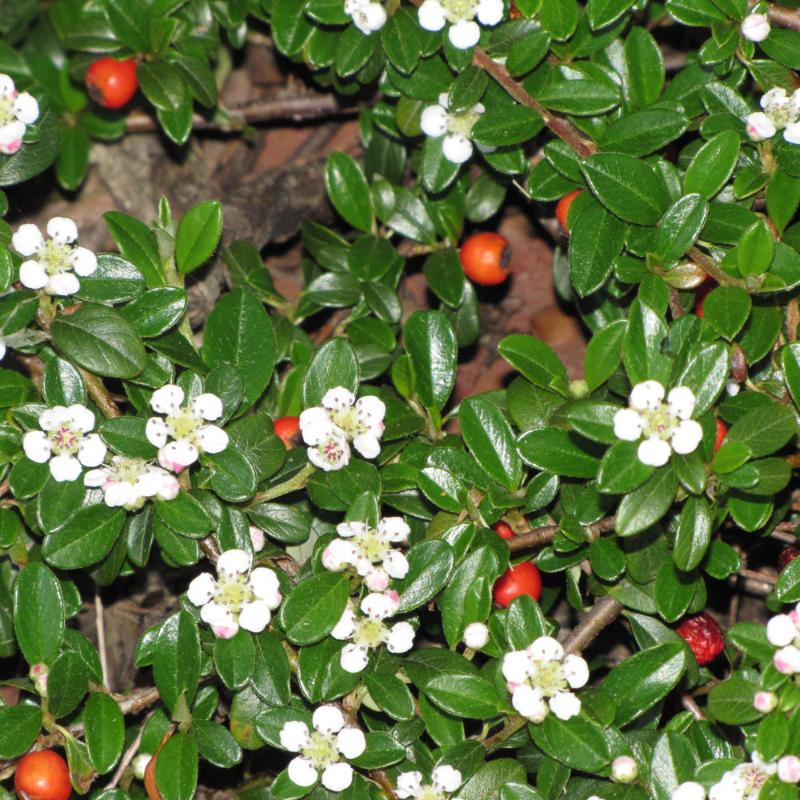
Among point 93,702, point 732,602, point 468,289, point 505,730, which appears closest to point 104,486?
point 93,702

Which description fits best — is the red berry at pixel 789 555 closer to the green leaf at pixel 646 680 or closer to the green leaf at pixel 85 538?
the green leaf at pixel 646 680

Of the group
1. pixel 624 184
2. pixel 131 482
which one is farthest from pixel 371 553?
pixel 624 184

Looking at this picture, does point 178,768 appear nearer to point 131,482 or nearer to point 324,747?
point 324,747

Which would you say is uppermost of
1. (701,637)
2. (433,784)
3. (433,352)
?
(433,352)

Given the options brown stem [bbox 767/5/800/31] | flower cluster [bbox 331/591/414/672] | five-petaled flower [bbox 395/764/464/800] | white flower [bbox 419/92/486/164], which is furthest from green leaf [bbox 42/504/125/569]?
brown stem [bbox 767/5/800/31]

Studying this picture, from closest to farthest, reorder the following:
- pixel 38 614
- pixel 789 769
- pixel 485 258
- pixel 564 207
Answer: pixel 789 769 < pixel 38 614 < pixel 564 207 < pixel 485 258

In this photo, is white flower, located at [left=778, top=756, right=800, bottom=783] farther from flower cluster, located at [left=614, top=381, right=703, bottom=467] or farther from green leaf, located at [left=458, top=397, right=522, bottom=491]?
green leaf, located at [left=458, top=397, right=522, bottom=491]

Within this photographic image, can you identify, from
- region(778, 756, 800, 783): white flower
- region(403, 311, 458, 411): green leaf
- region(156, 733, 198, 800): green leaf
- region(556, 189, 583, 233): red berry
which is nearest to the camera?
region(778, 756, 800, 783): white flower

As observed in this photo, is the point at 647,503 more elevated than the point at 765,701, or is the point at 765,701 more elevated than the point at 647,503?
the point at 647,503
